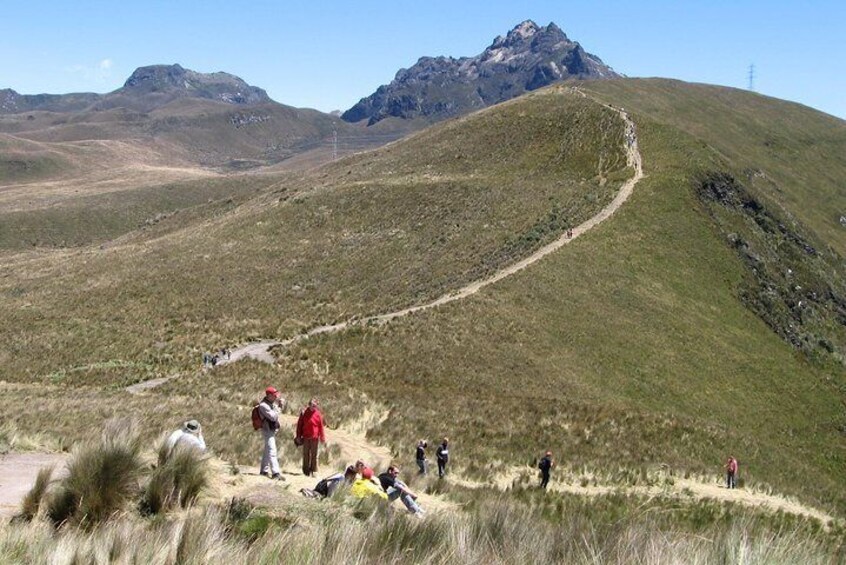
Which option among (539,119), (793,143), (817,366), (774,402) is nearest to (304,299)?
(774,402)

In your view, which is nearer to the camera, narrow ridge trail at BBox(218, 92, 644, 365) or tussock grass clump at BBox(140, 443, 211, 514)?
tussock grass clump at BBox(140, 443, 211, 514)

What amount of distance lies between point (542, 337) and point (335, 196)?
4663 cm

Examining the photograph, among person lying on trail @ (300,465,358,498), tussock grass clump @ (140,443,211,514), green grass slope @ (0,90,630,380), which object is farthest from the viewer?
green grass slope @ (0,90,630,380)

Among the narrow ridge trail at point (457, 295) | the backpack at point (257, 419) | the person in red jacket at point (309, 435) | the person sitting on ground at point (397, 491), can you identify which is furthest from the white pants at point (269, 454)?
the narrow ridge trail at point (457, 295)

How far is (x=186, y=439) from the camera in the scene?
10.1m

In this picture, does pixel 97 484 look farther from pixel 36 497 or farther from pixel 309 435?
pixel 309 435

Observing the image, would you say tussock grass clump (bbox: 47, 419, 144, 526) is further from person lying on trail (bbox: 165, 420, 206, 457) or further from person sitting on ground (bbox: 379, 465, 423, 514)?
person sitting on ground (bbox: 379, 465, 423, 514)

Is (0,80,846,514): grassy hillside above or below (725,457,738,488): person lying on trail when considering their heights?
above

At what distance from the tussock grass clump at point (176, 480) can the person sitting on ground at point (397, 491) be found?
10.9 feet

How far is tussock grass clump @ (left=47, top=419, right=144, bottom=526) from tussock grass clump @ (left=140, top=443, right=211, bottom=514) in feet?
0.68

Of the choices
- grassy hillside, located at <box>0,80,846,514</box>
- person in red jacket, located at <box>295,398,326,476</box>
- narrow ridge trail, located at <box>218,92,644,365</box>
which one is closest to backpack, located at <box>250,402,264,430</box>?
person in red jacket, located at <box>295,398,326,476</box>

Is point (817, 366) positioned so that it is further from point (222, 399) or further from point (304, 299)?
point (222, 399)

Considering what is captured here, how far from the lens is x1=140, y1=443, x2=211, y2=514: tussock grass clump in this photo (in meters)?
8.34

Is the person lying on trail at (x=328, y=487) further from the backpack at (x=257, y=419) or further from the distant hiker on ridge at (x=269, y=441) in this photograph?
the backpack at (x=257, y=419)
